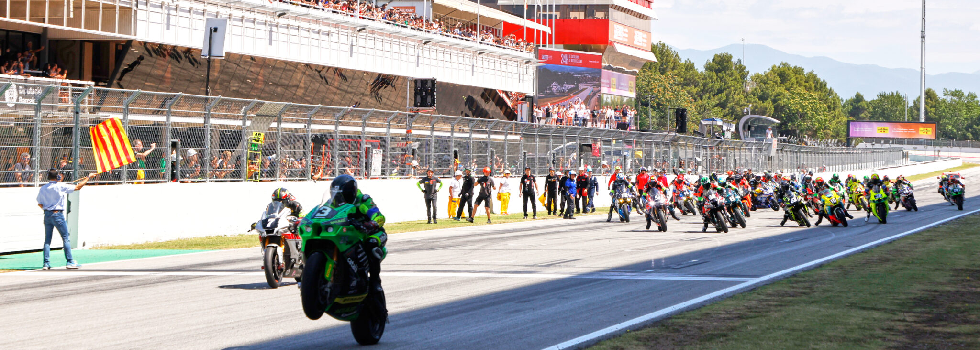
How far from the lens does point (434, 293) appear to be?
36.7 ft

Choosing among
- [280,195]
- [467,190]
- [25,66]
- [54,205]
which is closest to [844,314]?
[280,195]

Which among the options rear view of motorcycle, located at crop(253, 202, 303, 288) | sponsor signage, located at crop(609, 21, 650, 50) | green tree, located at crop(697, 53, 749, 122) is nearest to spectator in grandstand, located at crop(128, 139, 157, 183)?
rear view of motorcycle, located at crop(253, 202, 303, 288)

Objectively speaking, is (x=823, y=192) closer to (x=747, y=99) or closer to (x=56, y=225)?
(x=56, y=225)

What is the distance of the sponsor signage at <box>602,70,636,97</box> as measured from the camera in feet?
260

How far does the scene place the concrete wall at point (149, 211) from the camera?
17.0 meters

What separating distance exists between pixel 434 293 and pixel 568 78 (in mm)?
62682

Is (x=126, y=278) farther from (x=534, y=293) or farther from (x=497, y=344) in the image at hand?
(x=497, y=344)

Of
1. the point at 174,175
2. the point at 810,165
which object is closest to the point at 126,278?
the point at 174,175

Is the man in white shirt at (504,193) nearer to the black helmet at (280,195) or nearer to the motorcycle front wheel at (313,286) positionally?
the black helmet at (280,195)

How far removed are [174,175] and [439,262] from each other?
A: 7.61 metres

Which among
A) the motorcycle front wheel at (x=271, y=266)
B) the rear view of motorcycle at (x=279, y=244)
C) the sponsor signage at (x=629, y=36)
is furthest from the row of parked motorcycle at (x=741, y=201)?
the sponsor signage at (x=629, y=36)

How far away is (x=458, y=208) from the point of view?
1093 inches

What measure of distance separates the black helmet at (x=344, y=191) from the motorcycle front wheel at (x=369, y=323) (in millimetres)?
789

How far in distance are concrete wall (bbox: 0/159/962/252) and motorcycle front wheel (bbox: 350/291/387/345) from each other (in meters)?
11.5
